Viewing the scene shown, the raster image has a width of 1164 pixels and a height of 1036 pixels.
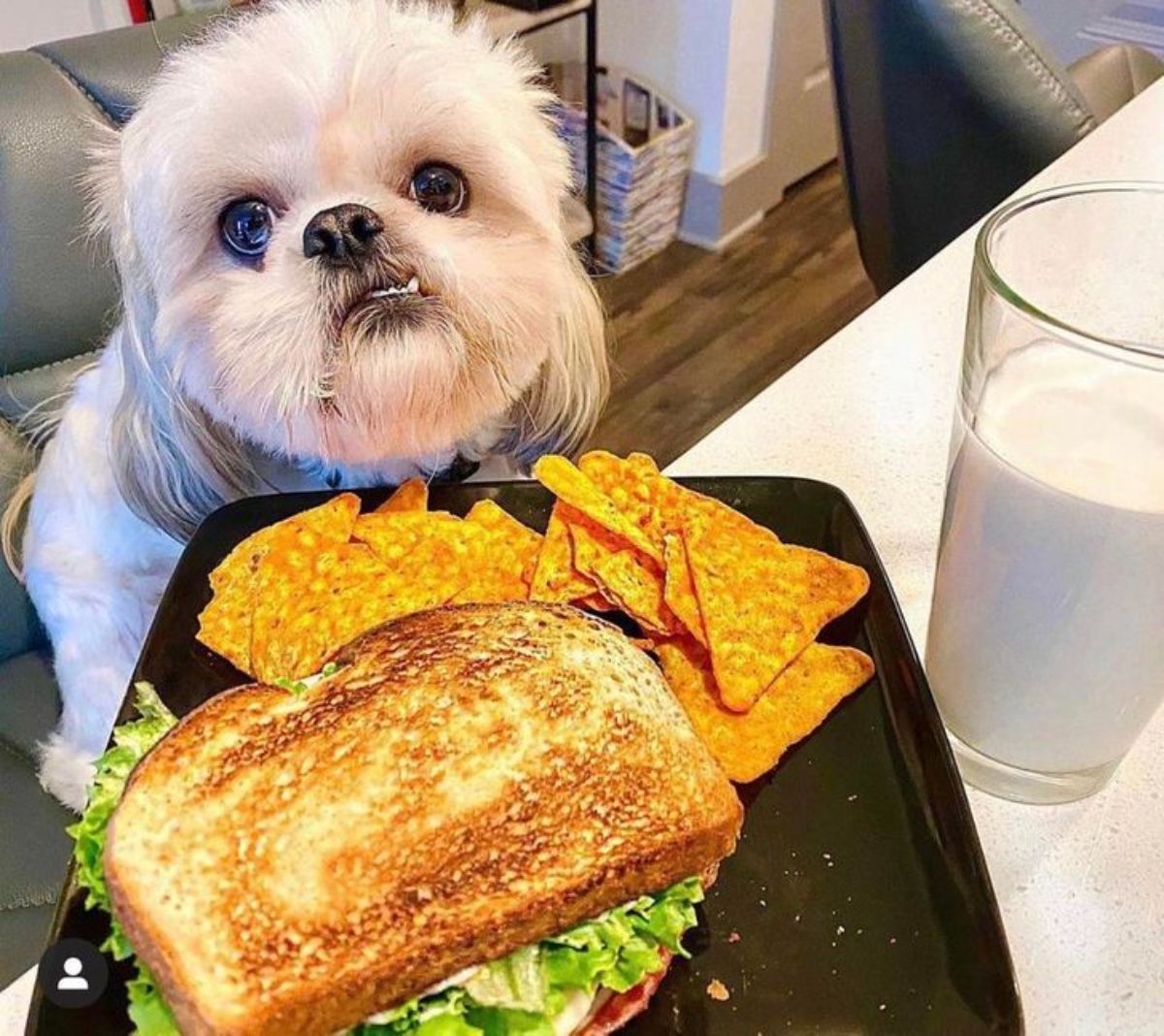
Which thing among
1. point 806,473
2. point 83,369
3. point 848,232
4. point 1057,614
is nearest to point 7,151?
point 83,369

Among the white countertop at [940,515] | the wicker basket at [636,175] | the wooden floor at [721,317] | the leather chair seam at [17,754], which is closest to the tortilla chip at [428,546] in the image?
the white countertop at [940,515]

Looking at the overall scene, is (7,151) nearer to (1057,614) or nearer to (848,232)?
(1057,614)

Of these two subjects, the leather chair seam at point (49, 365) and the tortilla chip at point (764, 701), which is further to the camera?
the leather chair seam at point (49, 365)

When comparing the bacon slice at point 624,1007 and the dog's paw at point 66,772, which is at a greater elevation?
the bacon slice at point 624,1007

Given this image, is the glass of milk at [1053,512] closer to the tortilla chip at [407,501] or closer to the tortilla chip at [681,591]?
the tortilla chip at [681,591]

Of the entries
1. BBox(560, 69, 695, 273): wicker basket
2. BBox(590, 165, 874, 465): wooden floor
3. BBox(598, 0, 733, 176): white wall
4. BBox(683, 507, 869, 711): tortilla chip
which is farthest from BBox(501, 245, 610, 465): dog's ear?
BBox(598, 0, 733, 176): white wall

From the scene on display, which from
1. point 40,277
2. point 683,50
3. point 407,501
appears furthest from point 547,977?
point 683,50
